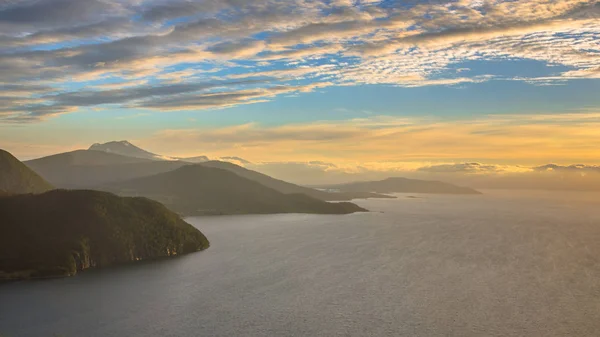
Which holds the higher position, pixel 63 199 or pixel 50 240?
pixel 63 199

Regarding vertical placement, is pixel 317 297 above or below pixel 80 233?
below

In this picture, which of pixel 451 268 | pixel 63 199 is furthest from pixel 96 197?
pixel 451 268

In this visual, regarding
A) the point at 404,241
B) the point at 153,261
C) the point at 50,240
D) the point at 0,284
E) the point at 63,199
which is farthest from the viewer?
the point at 404,241

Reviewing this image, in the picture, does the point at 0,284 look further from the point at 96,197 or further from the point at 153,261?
the point at 96,197

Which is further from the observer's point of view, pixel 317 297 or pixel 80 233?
pixel 80 233

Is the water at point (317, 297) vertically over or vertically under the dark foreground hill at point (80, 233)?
under

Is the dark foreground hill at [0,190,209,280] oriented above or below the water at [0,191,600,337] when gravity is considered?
above

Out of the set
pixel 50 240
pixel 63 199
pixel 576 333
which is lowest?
pixel 576 333

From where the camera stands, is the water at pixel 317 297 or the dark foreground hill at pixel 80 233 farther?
the dark foreground hill at pixel 80 233
